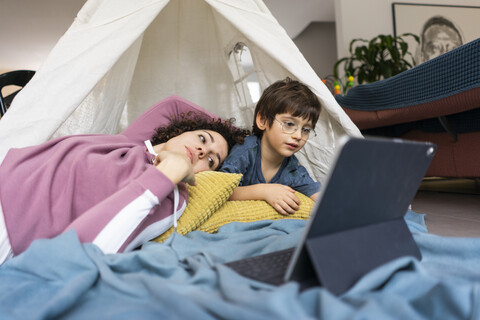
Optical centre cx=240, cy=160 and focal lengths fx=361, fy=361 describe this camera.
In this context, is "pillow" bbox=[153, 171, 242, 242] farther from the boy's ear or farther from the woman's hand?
A: the boy's ear

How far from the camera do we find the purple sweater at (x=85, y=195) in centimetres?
74

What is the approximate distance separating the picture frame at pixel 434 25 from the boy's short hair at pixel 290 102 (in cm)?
289

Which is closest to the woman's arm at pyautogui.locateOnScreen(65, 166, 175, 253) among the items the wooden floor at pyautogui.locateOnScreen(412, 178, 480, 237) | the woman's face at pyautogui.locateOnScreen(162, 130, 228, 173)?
the woman's face at pyautogui.locateOnScreen(162, 130, 228, 173)

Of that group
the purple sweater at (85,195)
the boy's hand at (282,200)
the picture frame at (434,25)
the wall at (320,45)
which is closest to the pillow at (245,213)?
the boy's hand at (282,200)

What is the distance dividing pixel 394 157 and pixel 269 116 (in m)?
0.83

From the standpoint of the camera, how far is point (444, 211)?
1.53 metres

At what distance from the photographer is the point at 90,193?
33.8 inches

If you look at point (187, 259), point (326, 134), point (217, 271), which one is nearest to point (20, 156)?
point (187, 259)

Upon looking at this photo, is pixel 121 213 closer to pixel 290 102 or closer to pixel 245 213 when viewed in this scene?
pixel 245 213

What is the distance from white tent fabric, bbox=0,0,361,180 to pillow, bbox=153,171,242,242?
19.8 inches

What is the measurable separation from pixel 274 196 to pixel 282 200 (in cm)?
3

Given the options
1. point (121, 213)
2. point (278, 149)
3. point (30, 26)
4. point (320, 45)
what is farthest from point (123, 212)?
point (320, 45)

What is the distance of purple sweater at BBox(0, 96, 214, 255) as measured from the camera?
2.42 ft

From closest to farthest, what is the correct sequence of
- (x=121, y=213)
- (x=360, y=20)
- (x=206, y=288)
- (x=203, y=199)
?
(x=206, y=288)
(x=121, y=213)
(x=203, y=199)
(x=360, y=20)
